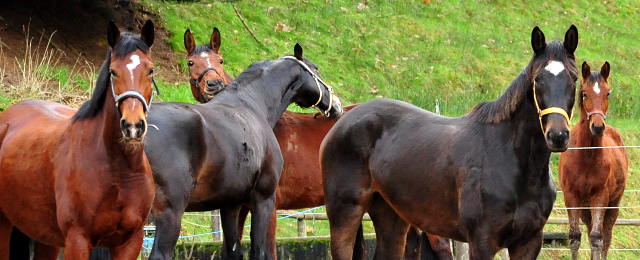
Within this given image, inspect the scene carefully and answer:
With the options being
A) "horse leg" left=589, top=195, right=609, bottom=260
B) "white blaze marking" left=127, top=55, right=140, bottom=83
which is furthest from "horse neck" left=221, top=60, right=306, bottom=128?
"horse leg" left=589, top=195, right=609, bottom=260

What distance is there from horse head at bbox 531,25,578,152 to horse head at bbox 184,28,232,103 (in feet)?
11.7

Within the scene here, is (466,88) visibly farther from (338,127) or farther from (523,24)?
(338,127)

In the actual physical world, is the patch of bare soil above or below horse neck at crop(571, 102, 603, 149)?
above

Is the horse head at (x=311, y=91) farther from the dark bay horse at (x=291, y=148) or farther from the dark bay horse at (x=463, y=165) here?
the dark bay horse at (x=463, y=165)

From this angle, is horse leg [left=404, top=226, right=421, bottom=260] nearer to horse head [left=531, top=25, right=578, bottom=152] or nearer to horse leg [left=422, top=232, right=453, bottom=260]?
Answer: horse leg [left=422, top=232, right=453, bottom=260]

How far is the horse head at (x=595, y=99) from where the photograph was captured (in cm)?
794

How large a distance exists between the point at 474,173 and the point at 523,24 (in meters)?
16.2

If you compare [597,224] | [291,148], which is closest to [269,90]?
[291,148]

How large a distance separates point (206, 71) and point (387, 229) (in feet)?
8.62

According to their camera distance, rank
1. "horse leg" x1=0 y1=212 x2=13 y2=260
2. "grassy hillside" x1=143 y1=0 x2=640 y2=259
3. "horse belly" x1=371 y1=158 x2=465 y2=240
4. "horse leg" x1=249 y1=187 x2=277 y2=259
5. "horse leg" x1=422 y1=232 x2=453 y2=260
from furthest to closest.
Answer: "grassy hillside" x1=143 y1=0 x2=640 y2=259, "horse leg" x1=422 y1=232 x2=453 y2=260, "horse leg" x1=249 y1=187 x2=277 y2=259, "horse leg" x1=0 y1=212 x2=13 y2=260, "horse belly" x1=371 y1=158 x2=465 y2=240

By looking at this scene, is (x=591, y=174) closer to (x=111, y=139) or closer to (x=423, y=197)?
(x=423, y=197)

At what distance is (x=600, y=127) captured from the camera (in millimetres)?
7883

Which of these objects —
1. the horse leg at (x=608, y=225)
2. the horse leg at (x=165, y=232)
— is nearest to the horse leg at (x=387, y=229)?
the horse leg at (x=165, y=232)

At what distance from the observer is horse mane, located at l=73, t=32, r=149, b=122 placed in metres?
4.29
